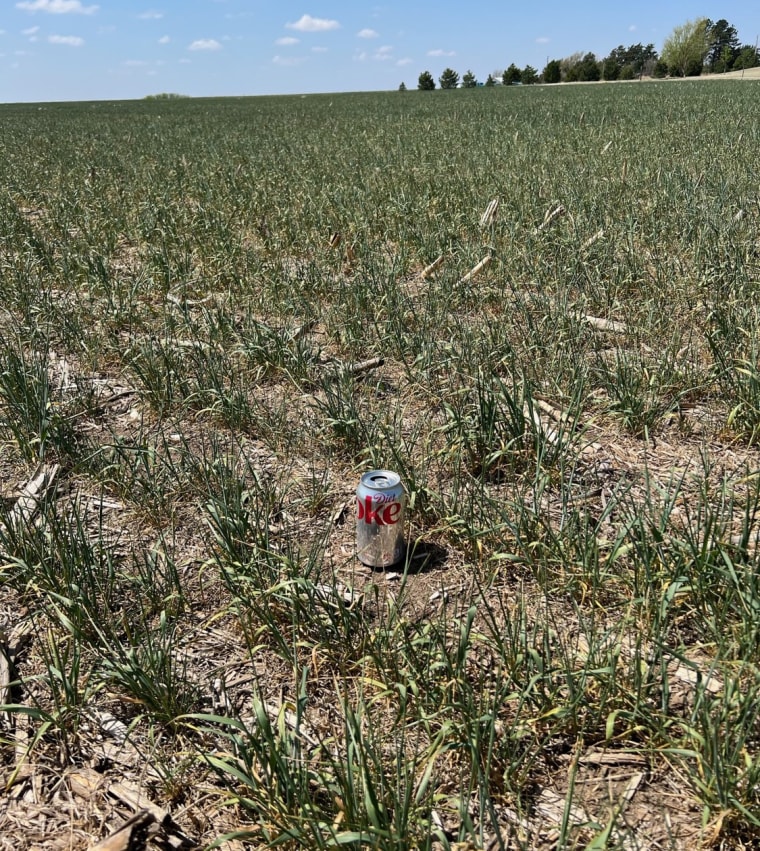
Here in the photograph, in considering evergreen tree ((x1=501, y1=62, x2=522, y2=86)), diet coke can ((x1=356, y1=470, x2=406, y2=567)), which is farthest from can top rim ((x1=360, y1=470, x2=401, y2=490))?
evergreen tree ((x1=501, y1=62, x2=522, y2=86))

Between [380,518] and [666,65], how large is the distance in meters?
99.5

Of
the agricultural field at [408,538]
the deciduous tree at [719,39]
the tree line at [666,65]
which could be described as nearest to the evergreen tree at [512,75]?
the tree line at [666,65]

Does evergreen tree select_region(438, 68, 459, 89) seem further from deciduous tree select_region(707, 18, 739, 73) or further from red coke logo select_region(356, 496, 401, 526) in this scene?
red coke logo select_region(356, 496, 401, 526)

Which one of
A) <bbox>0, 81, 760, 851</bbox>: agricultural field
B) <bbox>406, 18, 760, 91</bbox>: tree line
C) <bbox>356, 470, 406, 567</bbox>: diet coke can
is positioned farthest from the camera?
<bbox>406, 18, 760, 91</bbox>: tree line

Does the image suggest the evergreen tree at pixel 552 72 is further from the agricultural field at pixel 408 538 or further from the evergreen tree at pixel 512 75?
the agricultural field at pixel 408 538

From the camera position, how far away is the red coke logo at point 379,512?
245 cm

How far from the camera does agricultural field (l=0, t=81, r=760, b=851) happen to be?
5.58 feet

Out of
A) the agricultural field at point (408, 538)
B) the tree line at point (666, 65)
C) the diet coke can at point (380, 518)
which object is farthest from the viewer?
the tree line at point (666, 65)

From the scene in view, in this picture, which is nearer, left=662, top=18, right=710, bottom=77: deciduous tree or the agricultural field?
the agricultural field

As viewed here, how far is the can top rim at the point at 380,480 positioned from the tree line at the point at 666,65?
7863cm

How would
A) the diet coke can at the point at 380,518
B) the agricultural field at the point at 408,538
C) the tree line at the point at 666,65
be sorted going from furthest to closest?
the tree line at the point at 666,65, the diet coke can at the point at 380,518, the agricultural field at the point at 408,538

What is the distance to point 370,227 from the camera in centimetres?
665

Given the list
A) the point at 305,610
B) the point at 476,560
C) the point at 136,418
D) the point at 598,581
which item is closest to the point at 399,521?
the point at 476,560

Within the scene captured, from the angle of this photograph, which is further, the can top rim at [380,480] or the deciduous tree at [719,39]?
the deciduous tree at [719,39]
